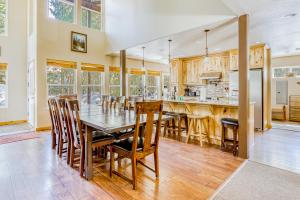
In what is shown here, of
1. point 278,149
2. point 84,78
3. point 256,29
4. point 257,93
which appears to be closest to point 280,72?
point 257,93

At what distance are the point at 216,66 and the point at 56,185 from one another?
19.7 feet

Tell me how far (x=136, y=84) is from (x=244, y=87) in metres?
5.49

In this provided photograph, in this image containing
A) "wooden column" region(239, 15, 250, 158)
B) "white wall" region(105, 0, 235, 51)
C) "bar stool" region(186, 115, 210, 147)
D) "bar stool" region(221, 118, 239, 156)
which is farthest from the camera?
"bar stool" region(186, 115, 210, 147)

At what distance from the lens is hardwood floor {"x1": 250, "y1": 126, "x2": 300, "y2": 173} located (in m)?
2.99

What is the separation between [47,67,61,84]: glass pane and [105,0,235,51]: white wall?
1.97 meters

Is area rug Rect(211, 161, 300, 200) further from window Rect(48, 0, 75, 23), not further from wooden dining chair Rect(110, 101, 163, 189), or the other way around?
window Rect(48, 0, 75, 23)

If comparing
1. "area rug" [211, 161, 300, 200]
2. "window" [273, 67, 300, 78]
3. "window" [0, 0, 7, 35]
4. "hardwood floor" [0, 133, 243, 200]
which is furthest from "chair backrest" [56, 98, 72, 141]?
"window" [273, 67, 300, 78]

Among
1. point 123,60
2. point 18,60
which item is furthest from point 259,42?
point 18,60

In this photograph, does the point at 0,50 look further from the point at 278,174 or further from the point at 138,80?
the point at 278,174

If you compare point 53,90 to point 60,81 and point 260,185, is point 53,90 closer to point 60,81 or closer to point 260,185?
point 60,81

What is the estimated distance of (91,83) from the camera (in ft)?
21.6

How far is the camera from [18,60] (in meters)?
6.29

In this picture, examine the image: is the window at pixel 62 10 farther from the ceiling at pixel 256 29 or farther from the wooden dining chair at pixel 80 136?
the wooden dining chair at pixel 80 136

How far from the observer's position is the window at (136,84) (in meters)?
7.90
